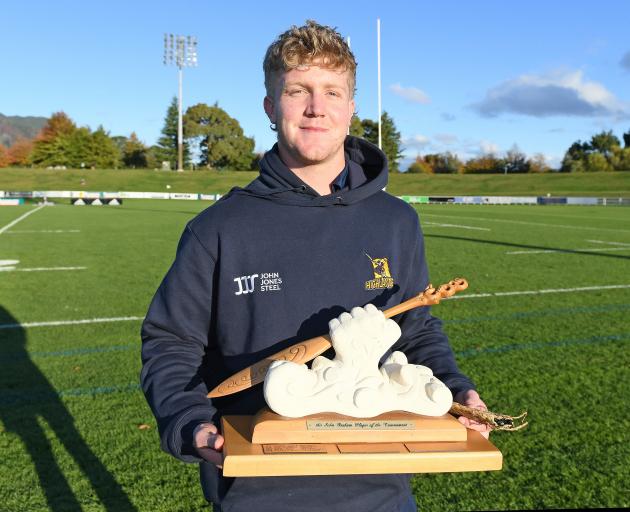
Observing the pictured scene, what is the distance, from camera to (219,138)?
8031 centimetres

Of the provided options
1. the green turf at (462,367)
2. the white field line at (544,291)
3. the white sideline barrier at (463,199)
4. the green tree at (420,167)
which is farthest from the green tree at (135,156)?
the white field line at (544,291)

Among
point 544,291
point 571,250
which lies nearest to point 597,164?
point 571,250

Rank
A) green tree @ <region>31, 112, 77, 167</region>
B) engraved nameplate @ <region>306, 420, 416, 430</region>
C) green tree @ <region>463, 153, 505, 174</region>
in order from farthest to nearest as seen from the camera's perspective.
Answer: green tree @ <region>463, 153, 505, 174</region>
green tree @ <region>31, 112, 77, 167</region>
engraved nameplate @ <region>306, 420, 416, 430</region>

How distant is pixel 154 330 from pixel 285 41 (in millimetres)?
891

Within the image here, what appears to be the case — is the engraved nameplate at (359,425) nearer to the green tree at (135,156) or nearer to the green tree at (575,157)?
the green tree at (575,157)

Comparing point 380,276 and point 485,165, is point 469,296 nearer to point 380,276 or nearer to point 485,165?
point 380,276

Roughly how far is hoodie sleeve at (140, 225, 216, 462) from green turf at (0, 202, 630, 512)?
65.9 inches

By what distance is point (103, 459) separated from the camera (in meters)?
3.71

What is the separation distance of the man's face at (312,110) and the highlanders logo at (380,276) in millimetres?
355

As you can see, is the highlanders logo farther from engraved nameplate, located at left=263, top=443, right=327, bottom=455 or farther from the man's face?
engraved nameplate, located at left=263, top=443, right=327, bottom=455

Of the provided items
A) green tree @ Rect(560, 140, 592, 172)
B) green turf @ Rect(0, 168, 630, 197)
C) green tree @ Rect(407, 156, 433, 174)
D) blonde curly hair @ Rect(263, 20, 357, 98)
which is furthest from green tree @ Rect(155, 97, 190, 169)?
blonde curly hair @ Rect(263, 20, 357, 98)

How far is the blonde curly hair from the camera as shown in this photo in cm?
181

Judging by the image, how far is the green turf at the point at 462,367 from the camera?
336 cm

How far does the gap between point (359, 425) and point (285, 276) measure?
57 centimetres
